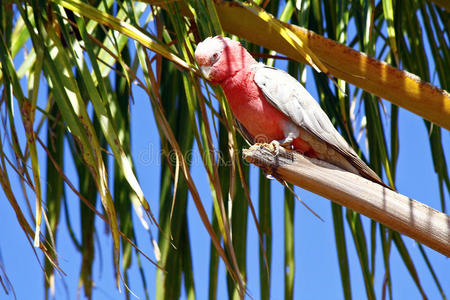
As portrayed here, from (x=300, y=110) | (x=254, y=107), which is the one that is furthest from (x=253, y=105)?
(x=300, y=110)

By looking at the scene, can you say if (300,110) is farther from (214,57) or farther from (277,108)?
(214,57)

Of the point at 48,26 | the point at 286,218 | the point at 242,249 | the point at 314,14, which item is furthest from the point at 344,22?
the point at 48,26

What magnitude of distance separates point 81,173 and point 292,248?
3.14ft

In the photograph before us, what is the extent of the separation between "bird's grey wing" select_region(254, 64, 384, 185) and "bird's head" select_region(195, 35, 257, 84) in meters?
0.08

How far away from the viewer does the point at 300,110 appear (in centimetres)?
195

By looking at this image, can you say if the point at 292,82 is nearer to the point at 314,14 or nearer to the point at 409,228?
the point at 314,14

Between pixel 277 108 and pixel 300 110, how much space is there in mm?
81

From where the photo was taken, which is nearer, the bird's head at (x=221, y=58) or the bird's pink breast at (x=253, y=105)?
the bird's head at (x=221, y=58)

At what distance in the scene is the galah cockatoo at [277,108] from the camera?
194 centimetres

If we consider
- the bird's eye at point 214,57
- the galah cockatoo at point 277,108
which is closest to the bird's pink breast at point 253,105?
the galah cockatoo at point 277,108

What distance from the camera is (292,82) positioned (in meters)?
2.00

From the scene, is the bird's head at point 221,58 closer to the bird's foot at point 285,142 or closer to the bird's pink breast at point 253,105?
the bird's pink breast at point 253,105

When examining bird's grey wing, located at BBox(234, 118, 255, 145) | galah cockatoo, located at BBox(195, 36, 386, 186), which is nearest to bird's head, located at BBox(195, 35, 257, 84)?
galah cockatoo, located at BBox(195, 36, 386, 186)

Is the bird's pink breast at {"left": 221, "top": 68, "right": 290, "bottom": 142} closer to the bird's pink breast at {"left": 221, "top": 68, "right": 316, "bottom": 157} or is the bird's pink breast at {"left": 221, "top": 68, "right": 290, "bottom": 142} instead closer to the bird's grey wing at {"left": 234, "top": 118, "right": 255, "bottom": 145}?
the bird's pink breast at {"left": 221, "top": 68, "right": 316, "bottom": 157}
